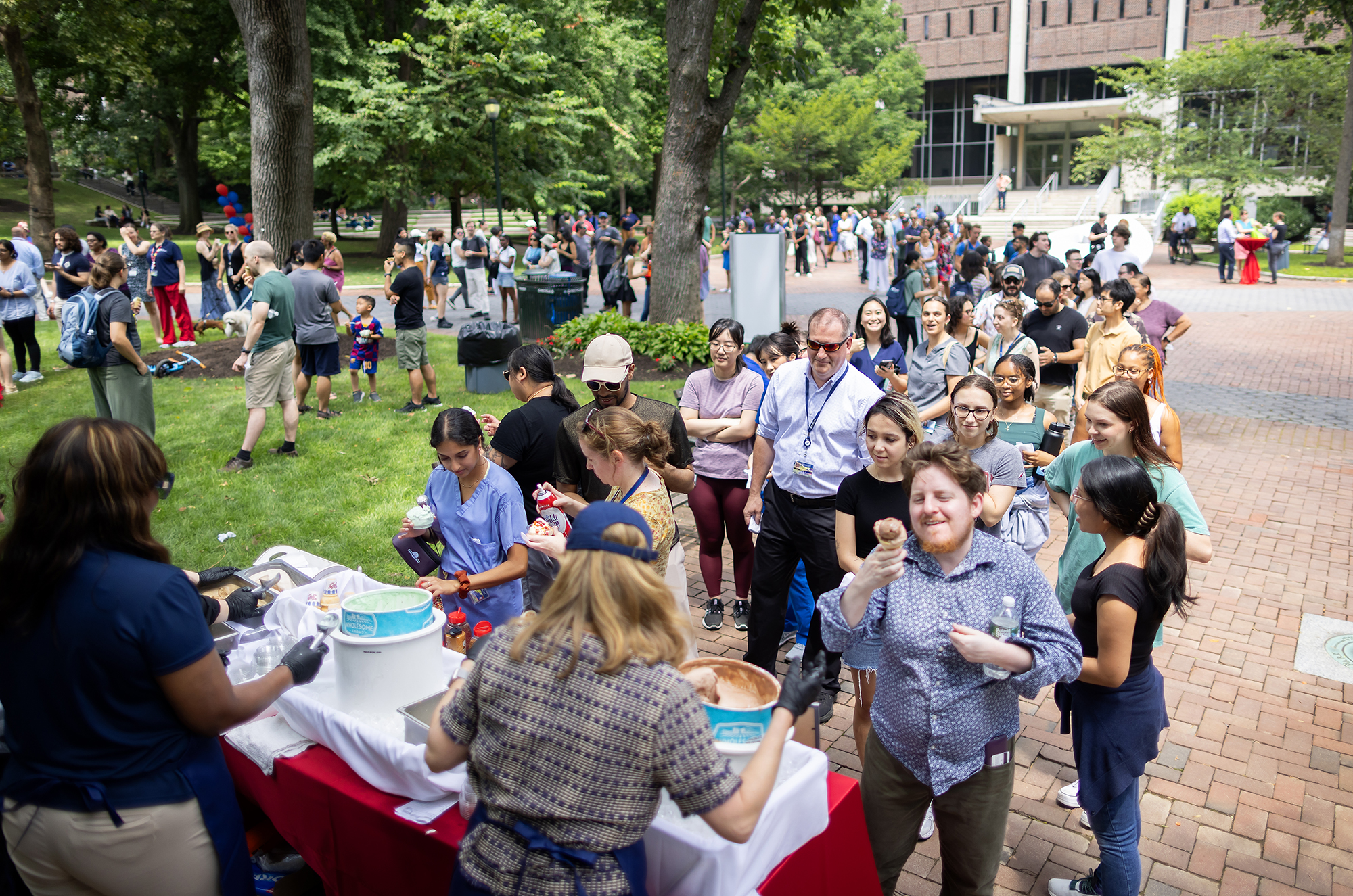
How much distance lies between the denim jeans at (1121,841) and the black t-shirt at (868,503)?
1319mm

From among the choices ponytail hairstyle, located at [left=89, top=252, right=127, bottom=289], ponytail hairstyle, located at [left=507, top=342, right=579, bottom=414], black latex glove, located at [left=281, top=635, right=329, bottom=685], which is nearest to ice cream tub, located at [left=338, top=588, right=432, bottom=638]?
black latex glove, located at [left=281, top=635, right=329, bottom=685]

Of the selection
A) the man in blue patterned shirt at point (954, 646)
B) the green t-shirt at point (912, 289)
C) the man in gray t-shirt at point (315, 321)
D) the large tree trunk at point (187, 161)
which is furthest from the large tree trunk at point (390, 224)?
the man in blue patterned shirt at point (954, 646)

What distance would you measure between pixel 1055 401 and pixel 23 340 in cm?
1244

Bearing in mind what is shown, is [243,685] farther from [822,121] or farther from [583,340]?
[822,121]

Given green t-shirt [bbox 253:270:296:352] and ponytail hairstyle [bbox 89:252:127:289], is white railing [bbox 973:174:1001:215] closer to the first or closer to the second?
green t-shirt [bbox 253:270:296:352]

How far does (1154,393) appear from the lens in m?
5.88

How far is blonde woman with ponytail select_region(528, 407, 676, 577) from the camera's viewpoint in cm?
387

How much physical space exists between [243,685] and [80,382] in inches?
462

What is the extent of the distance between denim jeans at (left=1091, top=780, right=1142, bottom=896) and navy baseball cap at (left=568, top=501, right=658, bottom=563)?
2.26m

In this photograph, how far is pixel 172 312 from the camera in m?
14.3

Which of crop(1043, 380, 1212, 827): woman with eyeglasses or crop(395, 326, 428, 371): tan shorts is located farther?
crop(395, 326, 428, 371): tan shorts

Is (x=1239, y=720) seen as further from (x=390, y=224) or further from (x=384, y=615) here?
(x=390, y=224)

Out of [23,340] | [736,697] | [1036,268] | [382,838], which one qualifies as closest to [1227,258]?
[1036,268]

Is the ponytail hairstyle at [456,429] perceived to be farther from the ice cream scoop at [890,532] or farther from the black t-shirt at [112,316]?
the black t-shirt at [112,316]
